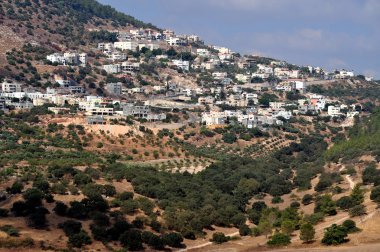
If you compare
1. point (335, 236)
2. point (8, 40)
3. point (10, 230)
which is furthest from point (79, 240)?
point (8, 40)

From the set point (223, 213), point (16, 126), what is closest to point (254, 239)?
point (223, 213)

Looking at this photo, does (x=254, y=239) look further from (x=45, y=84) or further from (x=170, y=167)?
(x=45, y=84)

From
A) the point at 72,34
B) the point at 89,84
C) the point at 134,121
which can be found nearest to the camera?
the point at 134,121

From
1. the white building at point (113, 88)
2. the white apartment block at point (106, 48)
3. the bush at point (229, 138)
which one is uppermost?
the white apartment block at point (106, 48)

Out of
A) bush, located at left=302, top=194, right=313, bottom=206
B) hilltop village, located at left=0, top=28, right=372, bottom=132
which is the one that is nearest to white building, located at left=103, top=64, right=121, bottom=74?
hilltop village, located at left=0, top=28, right=372, bottom=132

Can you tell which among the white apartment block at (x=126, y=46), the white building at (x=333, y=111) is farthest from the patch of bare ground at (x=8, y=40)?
the white building at (x=333, y=111)

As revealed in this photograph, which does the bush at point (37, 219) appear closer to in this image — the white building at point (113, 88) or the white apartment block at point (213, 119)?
the white apartment block at point (213, 119)

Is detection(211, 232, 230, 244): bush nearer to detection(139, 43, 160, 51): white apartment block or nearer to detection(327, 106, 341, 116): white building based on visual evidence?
detection(327, 106, 341, 116): white building

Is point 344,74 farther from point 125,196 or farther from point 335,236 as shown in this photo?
point 335,236
